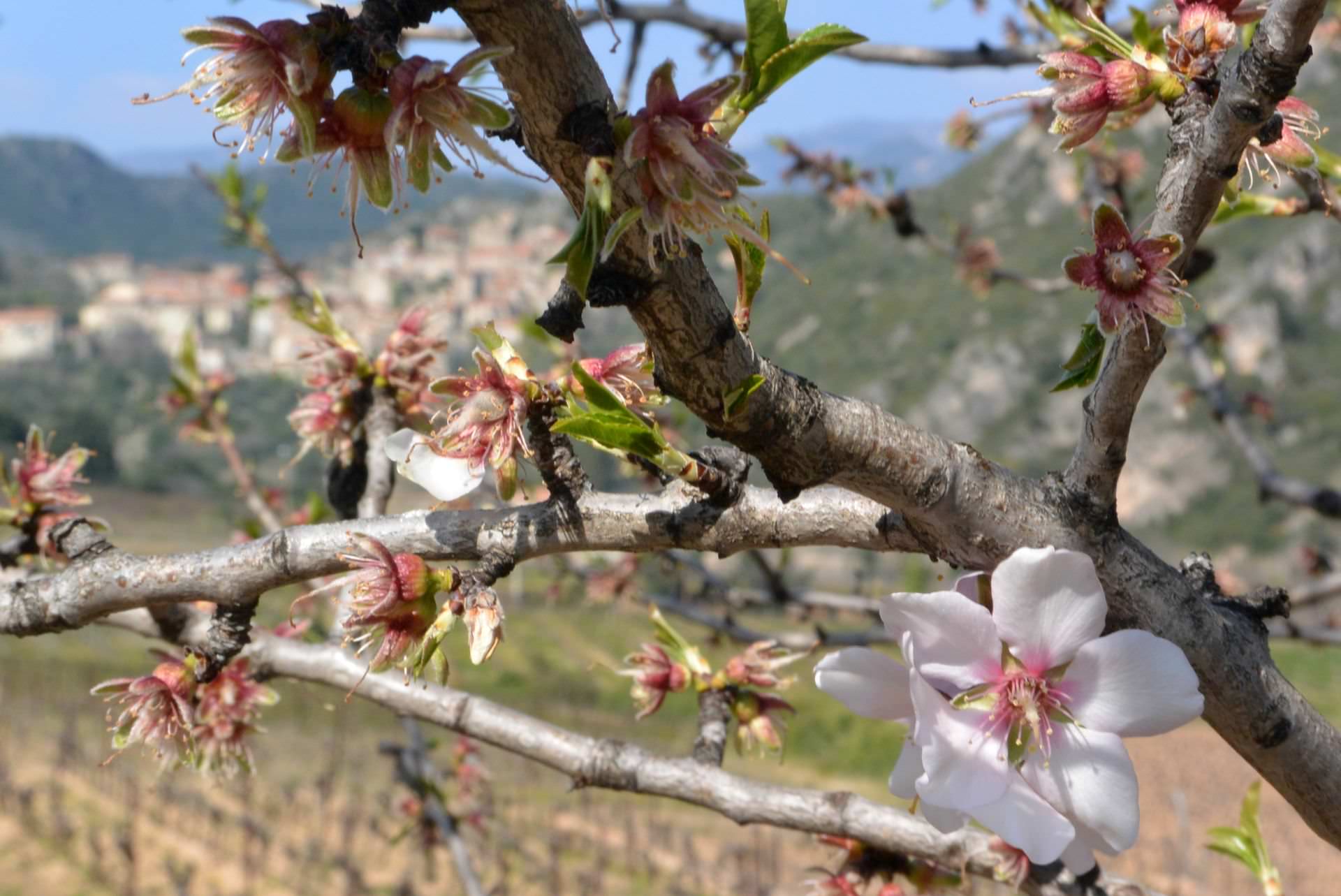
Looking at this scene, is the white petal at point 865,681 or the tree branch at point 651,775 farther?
the tree branch at point 651,775

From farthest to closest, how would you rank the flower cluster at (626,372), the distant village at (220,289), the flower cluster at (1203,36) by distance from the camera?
the distant village at (220,289) → the flower cluster at (626,372) → the flower cluster at (1203,36)

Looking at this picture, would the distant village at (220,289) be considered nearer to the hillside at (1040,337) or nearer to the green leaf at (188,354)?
the hillside at (1040,337)

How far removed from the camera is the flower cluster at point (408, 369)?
1888 mm

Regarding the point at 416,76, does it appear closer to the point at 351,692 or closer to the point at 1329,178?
the point at 351,692

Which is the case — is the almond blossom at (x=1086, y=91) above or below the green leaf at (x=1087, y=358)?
above

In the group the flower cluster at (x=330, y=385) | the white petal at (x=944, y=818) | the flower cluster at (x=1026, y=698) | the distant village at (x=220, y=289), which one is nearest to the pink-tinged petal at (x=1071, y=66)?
the flower cluster at (x=1026, y=698)

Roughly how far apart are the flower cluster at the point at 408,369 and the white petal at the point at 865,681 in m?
1.13

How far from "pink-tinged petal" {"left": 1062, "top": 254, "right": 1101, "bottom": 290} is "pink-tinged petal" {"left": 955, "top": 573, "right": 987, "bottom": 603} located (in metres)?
0.27

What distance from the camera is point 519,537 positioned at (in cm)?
97

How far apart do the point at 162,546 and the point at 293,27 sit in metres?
39.7

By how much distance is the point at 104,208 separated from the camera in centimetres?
11825

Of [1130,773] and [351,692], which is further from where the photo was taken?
[351,692]

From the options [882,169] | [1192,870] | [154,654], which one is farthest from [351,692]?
[1192,870]

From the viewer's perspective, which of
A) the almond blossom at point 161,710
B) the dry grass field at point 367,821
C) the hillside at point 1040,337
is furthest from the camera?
the hillside at point 1040,337
